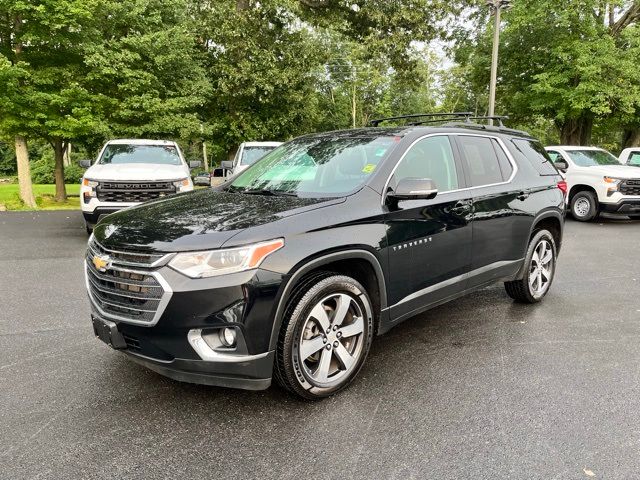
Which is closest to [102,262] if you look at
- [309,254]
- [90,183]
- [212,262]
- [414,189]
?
[212,262]

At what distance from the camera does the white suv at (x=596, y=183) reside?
36.6 feet

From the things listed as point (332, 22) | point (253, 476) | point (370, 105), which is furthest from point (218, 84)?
point (370, 105)

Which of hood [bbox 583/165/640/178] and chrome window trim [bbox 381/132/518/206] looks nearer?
chrome window trim [bbox 381/132/518/206]

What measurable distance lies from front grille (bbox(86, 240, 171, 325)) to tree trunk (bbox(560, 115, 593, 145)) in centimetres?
2430

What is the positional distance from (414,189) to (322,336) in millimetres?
1159

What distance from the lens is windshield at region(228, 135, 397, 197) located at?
3.56 m

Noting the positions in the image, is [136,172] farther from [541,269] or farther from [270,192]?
[541,269]

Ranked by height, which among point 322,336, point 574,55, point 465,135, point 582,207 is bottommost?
point 582,207

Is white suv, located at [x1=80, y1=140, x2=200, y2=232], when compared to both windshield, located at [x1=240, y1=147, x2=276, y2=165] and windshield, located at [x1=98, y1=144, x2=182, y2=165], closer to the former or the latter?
windshield, located at [x1=98, y1=144, x2=182, y2=165]

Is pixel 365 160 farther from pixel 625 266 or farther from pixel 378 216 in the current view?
pixel 625 266

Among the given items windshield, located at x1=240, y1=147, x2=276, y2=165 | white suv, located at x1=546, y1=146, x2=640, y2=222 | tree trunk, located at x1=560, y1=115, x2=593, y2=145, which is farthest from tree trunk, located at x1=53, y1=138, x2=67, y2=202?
tree trunk, located at x1=560, y1=115, x2=593, y2=145

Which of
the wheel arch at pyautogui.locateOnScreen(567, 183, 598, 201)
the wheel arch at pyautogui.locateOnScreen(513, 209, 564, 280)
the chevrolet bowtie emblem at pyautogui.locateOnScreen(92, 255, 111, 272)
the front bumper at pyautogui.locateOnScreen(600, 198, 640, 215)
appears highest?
the chevrolet bowtie emblem at pyautogui.locateOnScreen(92, 255, 111, 272)

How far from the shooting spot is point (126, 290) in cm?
284

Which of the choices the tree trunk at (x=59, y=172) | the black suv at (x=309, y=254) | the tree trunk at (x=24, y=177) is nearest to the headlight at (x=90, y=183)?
the black suv at (x=309, y=254)
